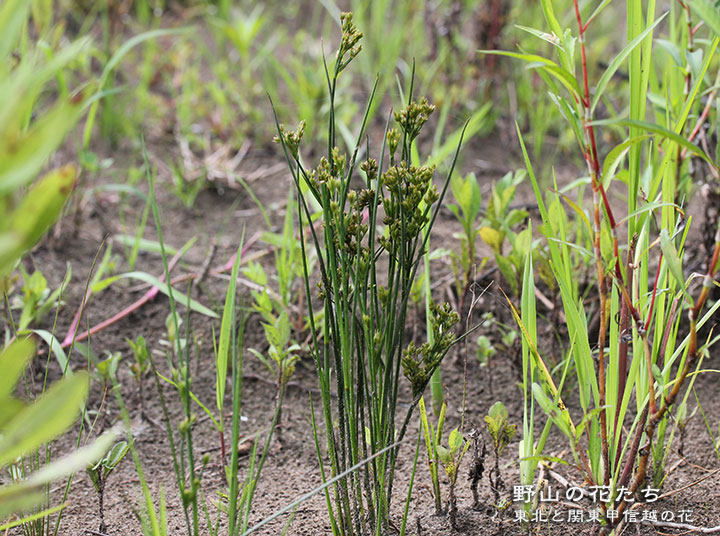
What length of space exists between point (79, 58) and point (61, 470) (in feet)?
7.30

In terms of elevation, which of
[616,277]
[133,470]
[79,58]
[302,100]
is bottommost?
[133,470]

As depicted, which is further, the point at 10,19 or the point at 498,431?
the point at 498,431

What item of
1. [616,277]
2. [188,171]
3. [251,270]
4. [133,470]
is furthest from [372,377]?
[188,171]

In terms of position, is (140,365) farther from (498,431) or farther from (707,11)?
(707,11)

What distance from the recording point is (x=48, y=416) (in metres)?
0.60

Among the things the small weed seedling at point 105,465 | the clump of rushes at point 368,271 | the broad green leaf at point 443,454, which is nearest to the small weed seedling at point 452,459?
A: the broad green leaf at point 443,454

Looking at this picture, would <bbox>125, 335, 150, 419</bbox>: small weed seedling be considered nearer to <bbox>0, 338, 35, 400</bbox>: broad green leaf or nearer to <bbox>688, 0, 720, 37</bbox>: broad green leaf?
<bbox>0, 338, 35, 400</bbox>: broad green leaf

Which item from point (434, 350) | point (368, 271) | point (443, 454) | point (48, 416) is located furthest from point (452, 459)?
point (48, 416)

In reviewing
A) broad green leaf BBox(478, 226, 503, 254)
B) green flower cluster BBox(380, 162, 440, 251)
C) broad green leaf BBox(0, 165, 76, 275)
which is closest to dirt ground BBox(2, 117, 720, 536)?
broad green leaf BBox(478, 226, 503, 254)

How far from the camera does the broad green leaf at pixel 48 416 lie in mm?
588

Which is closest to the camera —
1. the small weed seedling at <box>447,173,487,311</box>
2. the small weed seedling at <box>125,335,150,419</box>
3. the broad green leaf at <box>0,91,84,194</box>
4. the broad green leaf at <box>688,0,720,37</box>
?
the broad green leaf at <box>0,91,84,194</box>

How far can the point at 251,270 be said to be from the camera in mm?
1766

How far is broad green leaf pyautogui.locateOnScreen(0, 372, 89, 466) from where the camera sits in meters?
0.59

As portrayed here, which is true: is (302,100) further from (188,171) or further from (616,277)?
(616,277)
